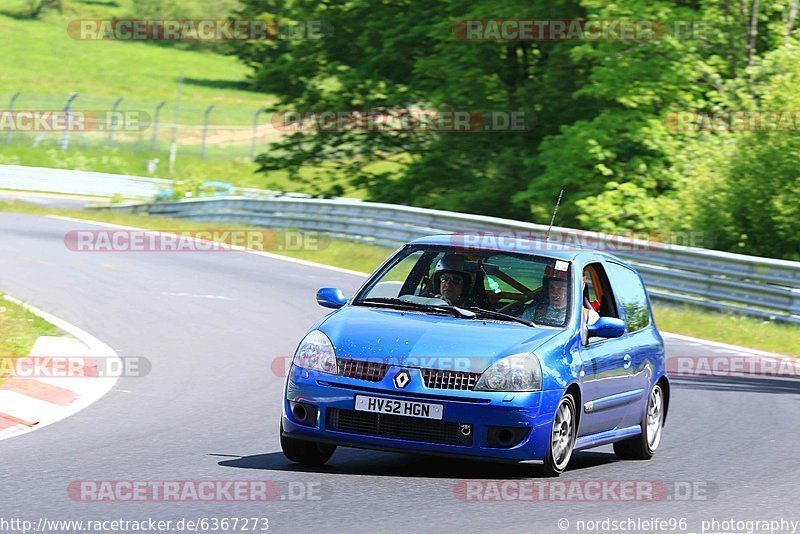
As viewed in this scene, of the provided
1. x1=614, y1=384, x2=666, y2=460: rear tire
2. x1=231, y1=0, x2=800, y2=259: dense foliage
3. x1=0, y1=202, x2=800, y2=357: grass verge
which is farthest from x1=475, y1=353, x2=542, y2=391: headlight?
x1=231, y1=0, x2=800, y2=259: dense foliage

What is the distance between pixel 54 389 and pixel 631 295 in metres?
4.54

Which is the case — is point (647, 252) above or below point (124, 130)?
above

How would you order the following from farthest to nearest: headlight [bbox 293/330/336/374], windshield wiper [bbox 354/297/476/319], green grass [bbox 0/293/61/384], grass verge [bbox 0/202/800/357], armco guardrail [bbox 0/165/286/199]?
armco guardrail [bbox 0/165/286/199] < grass verge [bbox 0/202/800/357] < green grass [bbox 0/293/61/384] < windshield wiper [bbox 354/297/476/319] < headlight [bbox 293/330/336/374]

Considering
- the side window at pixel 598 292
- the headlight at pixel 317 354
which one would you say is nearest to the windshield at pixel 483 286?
the side window at pixel 598 292

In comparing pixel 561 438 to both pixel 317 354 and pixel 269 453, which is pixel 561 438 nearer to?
pixel 317 354

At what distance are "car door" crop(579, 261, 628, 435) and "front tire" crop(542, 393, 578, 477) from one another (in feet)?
0.54

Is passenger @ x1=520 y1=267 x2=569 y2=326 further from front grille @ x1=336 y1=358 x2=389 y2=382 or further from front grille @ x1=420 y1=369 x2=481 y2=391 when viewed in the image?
front grille @ x1=336 y1=358 x2=389 y2=382

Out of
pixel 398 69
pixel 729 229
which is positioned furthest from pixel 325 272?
pixel 398 69

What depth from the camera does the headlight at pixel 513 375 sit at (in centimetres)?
792

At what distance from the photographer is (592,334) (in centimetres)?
882

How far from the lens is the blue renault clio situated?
311 inches

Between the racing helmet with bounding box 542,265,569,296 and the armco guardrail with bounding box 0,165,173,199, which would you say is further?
the armco guardrail with bounding box 0,165,173,199

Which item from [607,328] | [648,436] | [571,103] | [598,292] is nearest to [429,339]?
[607,328]

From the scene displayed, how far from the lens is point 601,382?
8.91 meters
